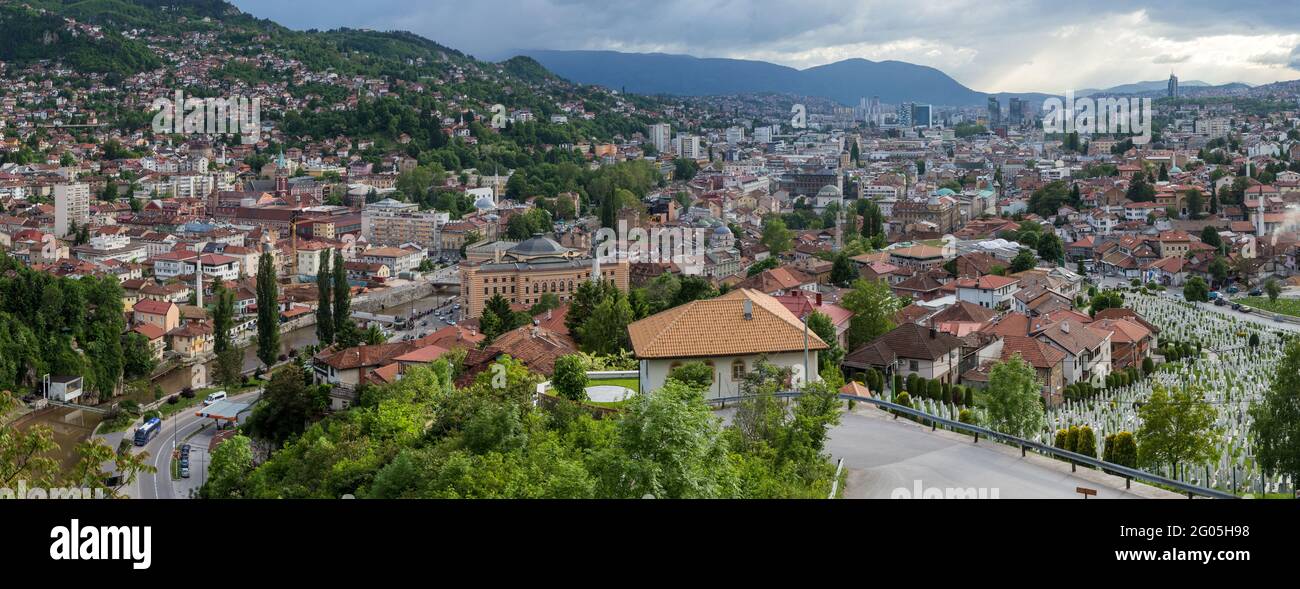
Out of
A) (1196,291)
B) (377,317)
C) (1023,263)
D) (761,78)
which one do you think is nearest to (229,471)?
(377,317)

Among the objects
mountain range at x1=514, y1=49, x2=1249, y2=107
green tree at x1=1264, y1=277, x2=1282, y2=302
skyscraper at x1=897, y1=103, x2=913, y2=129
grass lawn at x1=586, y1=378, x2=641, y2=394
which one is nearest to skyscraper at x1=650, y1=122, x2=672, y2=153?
skyscraper at x1=897, y1=103, x2=913, y2=129

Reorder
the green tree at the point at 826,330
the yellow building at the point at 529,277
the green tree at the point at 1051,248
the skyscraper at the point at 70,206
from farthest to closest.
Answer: the skyscraper at the point at 70,206 < the green tree at the point at 1051,248 < the yellow building at the point at 529,277 < the green tree at the point at 826,330

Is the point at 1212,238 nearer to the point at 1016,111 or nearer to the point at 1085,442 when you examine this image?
the point at 1085,442

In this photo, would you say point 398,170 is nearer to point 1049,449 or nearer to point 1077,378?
point 1077,378

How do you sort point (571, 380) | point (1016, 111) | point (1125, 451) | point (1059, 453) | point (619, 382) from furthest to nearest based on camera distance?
1. point (1016, 111)
2. point (619, 382)
3. point (1125, 451)
4. point (571, 380)
5. point (1059, 453)

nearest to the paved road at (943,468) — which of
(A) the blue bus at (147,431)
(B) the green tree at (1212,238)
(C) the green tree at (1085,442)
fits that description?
(C) the green tree at (1085,442)

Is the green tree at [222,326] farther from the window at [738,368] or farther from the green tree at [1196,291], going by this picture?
the green tree at [1196,291]

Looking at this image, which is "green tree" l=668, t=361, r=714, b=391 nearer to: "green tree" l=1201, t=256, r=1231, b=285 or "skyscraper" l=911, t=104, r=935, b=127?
"green tree" l=1201, t=256, r=1231, b=285
